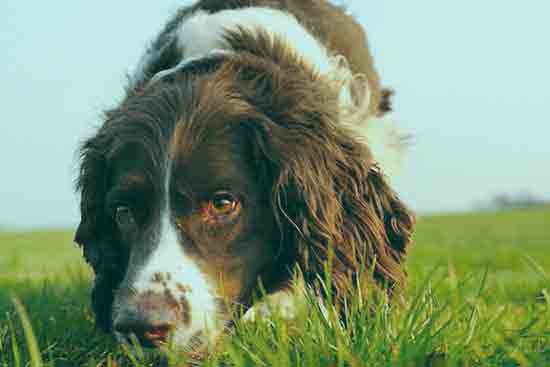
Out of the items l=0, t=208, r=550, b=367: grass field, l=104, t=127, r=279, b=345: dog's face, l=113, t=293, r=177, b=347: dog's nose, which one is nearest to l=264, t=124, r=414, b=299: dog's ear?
l=104, t=127, r=279, b=345: dog's face

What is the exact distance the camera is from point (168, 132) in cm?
342

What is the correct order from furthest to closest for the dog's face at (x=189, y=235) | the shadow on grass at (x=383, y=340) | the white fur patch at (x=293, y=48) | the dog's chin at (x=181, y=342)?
the white fur patch at (x=293, y=48), the dog's face at (x=189, y=235), the dog's chin at (x=181, y=342), the shadow on grass at (x=383, y=340)

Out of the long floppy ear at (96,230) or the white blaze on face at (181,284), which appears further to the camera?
the long floppy ear at (96,230)

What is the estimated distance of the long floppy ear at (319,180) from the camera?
137 inches

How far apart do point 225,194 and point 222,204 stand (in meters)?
0.05

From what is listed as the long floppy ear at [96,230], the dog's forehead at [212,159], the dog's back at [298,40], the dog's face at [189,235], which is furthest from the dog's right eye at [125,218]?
the dog's back at [298,40]

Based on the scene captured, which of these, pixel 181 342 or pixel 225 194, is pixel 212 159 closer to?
pixel 225 194

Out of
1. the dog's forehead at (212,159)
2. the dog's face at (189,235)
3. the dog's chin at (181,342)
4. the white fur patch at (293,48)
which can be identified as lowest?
the dog's chin at (181,342)

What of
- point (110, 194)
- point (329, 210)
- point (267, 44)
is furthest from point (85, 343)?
point (267, 44)

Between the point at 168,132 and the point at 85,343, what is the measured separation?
1.10m

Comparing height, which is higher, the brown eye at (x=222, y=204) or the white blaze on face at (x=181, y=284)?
the brown eye at (x=222, y=204)

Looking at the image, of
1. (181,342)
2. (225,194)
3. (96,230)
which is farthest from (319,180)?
(96,230)

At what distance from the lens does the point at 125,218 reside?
3457 mm

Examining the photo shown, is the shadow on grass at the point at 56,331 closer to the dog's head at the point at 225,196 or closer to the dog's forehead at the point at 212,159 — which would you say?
the dog's head at the point at 225,196
